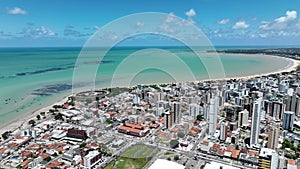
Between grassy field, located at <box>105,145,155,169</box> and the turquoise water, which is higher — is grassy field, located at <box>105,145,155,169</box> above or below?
below

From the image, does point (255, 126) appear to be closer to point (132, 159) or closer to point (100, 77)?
point (132, 159)

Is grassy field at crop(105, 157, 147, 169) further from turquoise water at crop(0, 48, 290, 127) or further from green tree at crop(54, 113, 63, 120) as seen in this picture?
green tree at crop(54, 113, 63, 120)

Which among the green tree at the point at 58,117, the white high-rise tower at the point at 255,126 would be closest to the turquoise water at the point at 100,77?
the green tree at the point at 58,117

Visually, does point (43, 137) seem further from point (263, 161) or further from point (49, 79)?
point (49, 79)

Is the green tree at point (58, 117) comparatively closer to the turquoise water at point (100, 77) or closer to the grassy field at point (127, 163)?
the turquoise water at point (100, 77)

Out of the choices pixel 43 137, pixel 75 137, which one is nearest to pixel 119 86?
pixel 75 137

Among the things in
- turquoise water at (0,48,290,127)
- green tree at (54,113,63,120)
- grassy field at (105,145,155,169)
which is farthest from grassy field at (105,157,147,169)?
green tree at (54,113,63,120)

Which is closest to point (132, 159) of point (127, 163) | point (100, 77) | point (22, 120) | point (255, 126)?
point (127, 163)

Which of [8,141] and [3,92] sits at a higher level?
[3,92]
